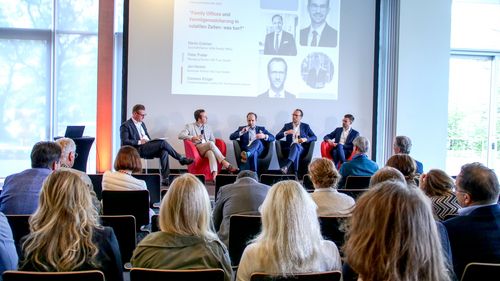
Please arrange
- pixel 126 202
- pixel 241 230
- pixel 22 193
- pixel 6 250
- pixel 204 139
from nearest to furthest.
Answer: pixel 6 250 → pixel 241 230 → pixel 22 193 → pixel 126 202 → pixel 204 139

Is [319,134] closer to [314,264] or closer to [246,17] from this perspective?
[246,17]

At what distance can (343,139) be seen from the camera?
7.76 metres

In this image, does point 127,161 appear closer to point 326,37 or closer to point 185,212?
point 185,212

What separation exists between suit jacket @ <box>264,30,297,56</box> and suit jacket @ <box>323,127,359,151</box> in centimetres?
158

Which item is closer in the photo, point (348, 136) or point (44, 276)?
point (44, 276)

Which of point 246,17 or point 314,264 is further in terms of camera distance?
point 246,17

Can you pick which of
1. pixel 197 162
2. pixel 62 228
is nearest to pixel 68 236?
pixel 62 228

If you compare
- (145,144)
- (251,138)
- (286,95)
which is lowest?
(145,144)

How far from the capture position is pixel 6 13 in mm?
8602

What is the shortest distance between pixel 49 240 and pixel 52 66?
7.74 meters

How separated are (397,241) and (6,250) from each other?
1749 millimetres

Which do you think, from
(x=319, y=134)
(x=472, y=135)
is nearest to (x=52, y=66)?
(x=319, y=134)

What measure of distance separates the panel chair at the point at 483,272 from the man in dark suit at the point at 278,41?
659cm

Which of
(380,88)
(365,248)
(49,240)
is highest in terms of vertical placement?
(380,88)
